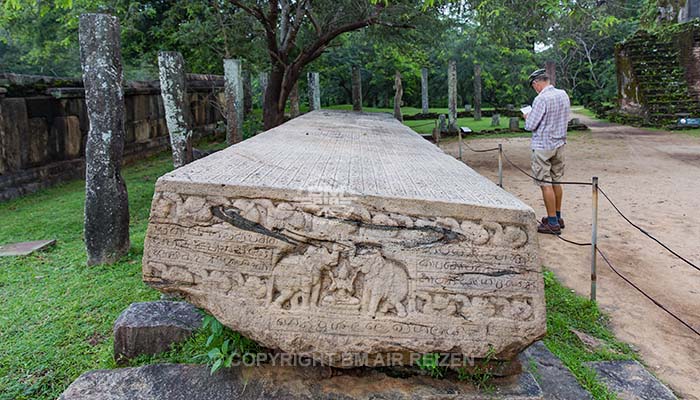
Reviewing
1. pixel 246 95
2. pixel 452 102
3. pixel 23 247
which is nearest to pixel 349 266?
pixel 23 247

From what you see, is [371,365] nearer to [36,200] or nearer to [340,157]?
[340,157]

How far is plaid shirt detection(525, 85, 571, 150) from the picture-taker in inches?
176

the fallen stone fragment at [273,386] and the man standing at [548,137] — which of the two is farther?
the man standing at [548,137]

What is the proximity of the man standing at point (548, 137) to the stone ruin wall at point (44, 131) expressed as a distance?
6160 millimetres

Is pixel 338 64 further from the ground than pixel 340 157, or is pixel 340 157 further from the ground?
pixel 338 64

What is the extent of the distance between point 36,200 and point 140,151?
3074mm

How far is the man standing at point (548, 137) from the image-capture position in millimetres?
4496

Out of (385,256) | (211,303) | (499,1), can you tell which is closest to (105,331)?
(211,303)

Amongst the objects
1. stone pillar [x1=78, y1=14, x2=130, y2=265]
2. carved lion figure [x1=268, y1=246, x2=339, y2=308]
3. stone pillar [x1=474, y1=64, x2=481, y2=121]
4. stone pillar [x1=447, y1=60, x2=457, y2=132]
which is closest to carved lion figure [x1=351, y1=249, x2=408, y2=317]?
carved lion figure [x1=268, y1=246, x2=339, y2=308]

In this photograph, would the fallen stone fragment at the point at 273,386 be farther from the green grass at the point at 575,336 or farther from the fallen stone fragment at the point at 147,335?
the green grass at the point at 575,336

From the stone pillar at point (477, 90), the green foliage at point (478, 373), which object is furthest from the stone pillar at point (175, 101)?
the stone pillar at point (477, 90)

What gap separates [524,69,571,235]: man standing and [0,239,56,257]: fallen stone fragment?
4483 mm

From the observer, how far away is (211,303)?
2.03 meters

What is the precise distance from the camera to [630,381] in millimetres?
2369
